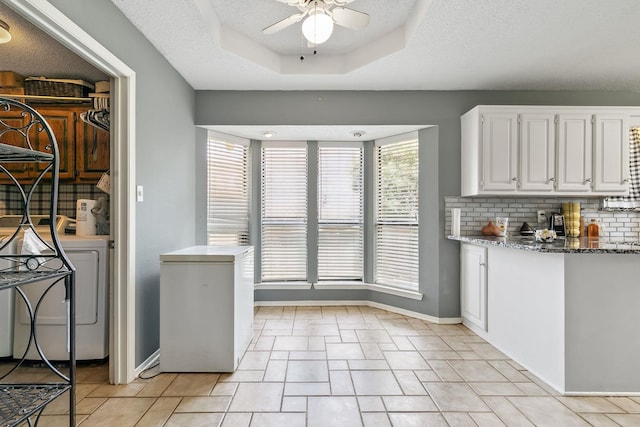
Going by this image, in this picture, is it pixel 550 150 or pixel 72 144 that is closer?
pixel 72 144

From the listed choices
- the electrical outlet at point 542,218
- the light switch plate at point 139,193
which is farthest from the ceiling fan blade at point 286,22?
the electrical outlet at point 542,218

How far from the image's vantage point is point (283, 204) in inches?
171

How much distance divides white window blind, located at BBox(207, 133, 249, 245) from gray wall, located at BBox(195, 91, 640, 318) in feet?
0.87

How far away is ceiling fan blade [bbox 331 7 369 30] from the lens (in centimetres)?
207

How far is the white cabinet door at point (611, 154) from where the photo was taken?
11.1 feet

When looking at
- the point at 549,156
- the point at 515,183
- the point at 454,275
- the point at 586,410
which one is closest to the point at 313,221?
the point at 454,275

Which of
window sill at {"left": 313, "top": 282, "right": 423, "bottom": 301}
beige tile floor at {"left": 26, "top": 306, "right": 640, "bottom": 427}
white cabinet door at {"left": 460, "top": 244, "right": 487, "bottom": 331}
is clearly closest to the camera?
beige tile floor at {"left": 26, "top": 306, "right": 640, "bottom": 427}

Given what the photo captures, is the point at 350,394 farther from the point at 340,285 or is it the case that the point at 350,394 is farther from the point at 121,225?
the point at 340,285

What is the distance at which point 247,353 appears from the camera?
2.81m

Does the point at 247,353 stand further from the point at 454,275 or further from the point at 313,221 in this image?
the point at 454,275

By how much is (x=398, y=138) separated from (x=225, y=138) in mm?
2048

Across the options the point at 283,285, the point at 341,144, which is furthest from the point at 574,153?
the point at 283,285

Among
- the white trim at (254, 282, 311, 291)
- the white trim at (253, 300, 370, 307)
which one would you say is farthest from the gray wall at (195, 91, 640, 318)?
the white trim at (254, 282, 311, 291)

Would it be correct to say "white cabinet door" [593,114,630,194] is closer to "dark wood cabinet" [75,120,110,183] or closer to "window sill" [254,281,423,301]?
"window sill" [254,281,423,301]
